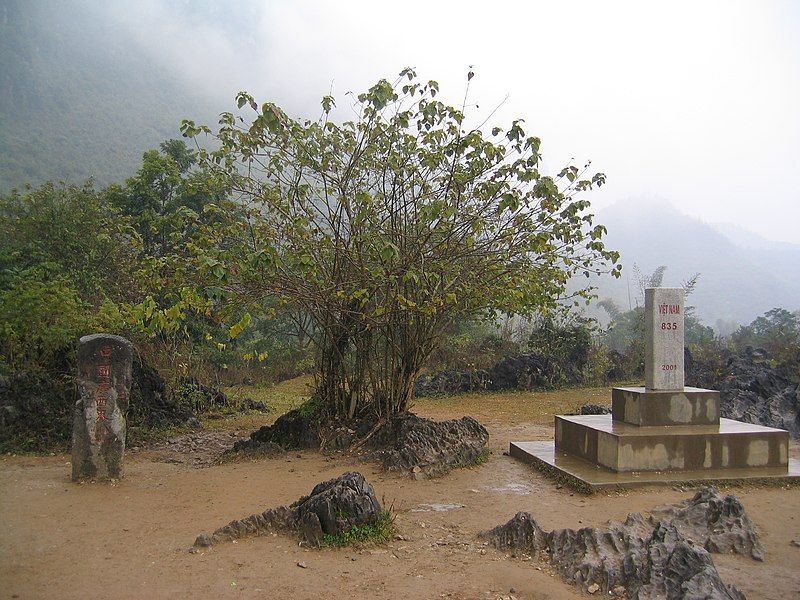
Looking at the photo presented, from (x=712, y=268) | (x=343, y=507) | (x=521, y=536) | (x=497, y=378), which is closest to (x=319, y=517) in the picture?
(x=343, y=507)

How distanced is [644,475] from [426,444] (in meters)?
2.53

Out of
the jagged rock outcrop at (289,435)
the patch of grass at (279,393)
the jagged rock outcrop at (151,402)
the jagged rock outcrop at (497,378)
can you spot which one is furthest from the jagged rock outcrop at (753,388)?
the jagged rock outcrop at (151,402)

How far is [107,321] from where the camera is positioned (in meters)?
9.48

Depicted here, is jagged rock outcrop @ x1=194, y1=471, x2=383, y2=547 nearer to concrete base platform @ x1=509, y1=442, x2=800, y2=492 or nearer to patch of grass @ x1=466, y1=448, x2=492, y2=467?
concrete base platform @ x1=509, y1=442, x2=800, y2=492

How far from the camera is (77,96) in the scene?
26.9m

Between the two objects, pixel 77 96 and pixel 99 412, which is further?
pixel 77 96

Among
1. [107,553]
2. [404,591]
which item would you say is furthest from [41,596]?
[404,591]

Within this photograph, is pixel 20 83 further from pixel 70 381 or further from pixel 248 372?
pixel 248 372

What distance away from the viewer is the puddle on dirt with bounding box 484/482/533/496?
657 centimetres

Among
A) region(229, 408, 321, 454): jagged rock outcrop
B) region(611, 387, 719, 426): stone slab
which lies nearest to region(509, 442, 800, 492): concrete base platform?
region(611, 387, 719, 426): stone slab

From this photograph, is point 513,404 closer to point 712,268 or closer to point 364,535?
point 364,535

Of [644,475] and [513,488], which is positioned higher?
[644,475]

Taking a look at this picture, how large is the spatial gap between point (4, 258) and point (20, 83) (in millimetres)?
3544

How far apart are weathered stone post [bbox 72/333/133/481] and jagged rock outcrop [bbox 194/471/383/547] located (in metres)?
2.73
